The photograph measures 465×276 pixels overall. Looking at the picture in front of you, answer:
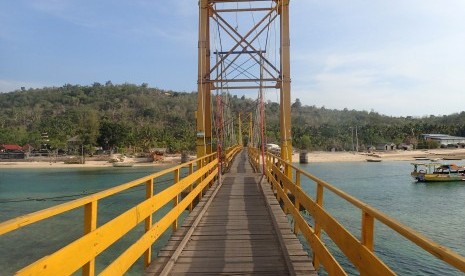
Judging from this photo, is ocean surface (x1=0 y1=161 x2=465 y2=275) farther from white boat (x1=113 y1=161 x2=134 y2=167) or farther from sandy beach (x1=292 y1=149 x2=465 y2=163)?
sandy beach (x1=292 y1=149 x2=465 y2=163)

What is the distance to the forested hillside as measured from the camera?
336 ft

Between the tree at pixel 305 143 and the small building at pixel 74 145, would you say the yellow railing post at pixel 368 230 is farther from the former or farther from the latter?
the tree at pixel 305 143

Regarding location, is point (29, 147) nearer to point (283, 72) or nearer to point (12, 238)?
point (12, 238)

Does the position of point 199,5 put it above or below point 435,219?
above

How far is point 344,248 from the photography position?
3.98 meters

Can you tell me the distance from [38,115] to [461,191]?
151858mm

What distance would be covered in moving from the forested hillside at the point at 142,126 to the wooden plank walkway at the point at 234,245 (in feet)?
195

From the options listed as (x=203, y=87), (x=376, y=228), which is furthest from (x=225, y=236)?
(x=376, y=228)

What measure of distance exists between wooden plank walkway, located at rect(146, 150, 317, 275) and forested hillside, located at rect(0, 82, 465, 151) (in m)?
59.3

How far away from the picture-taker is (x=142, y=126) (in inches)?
5266

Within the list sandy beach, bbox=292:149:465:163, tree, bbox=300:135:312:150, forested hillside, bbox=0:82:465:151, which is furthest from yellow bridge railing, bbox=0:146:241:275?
tree, bbox=300:135:312:150

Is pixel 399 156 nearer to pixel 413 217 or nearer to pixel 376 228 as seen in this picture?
pixel 413 217

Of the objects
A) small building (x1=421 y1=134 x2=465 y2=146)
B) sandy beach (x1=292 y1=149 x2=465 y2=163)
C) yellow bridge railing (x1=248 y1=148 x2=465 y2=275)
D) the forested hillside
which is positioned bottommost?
sandy beach (x1=292 y1=149 x2=465 y2=163)

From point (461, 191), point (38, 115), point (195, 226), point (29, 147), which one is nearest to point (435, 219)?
point (461, 191)
